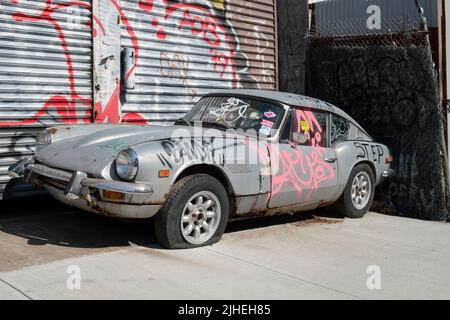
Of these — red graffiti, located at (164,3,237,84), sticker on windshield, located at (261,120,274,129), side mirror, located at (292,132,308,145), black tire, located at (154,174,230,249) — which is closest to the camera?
black tire, located at (154,174,230,249)

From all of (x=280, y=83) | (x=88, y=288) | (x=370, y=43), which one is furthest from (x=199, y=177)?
(x=280, y=83)

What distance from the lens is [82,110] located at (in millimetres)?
6996

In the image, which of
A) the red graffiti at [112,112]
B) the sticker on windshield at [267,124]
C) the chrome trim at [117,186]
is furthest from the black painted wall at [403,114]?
the chrome trim at [117,186]

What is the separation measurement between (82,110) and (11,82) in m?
0.98

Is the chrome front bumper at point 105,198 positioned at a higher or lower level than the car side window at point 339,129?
lower

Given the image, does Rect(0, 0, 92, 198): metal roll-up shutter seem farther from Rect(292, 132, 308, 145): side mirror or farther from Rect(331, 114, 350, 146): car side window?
Rect(331, 114, 350, 146): car side window

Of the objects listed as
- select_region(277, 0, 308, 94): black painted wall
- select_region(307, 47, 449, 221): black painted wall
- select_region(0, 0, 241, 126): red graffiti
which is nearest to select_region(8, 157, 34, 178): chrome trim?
select_region(0, 0, 241, 126): red graffiti

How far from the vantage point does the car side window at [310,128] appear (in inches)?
231

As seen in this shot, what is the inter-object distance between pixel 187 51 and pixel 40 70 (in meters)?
2.38

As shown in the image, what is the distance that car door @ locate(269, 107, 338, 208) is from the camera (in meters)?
5.53

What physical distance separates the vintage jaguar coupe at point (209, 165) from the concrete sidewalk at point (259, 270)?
32 cm

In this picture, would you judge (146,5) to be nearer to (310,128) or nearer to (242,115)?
(242,115)

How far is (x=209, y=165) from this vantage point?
16.2 ft

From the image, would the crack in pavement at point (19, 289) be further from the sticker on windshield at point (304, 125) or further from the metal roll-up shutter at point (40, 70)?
the sticker on windshield at point (304, 125)
